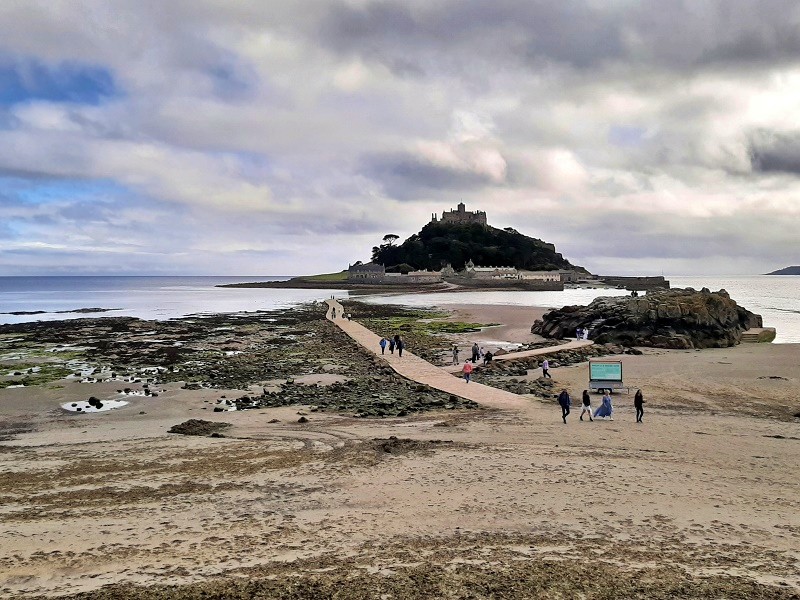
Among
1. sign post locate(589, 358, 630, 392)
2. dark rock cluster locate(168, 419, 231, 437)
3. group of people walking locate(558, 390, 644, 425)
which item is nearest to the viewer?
dark rock cluster locate(168, 419, 231, 437)

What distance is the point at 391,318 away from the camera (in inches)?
2063

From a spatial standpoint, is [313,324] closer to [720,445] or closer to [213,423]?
[213,423]

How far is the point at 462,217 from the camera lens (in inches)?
6969

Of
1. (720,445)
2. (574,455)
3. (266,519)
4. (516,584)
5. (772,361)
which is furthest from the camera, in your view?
(772,361)

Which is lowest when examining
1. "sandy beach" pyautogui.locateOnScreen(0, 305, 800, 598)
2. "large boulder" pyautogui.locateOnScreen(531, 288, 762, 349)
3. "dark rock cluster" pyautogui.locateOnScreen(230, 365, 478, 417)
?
"dark rock cluster" pyautogui.locateOnScreen(230, 365, 478, 417)

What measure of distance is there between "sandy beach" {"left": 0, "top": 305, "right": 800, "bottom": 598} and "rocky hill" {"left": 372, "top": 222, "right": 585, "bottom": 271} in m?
143

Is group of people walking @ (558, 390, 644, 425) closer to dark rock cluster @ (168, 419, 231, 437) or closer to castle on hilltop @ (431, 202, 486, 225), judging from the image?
dark rock cluster @ (168, 419, 231, 437)

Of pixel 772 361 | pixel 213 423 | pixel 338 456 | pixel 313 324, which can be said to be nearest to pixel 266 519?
pixel 338 456

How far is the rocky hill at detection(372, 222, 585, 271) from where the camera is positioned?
159 meters

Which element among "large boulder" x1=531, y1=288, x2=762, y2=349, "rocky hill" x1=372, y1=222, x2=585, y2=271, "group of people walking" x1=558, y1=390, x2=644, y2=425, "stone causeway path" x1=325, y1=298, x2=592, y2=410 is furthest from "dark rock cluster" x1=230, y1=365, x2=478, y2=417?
"rocky hill" x1=372, y1=222, x2=585, y2=271

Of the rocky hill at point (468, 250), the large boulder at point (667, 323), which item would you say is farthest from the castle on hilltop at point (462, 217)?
the large boulder at point (667, 323)

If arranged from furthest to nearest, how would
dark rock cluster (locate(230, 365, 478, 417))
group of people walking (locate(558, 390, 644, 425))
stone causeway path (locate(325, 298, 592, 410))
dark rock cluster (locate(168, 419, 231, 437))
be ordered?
1. stone causeway path (locate(325, 298, 592, 410))
2. dark rock cluster (locate(230, 365, 478, 417))
3. group of people walking (locate(558, 390, 644, 425))
4. dark rock cluster (locate(168, 419, 231, 437))

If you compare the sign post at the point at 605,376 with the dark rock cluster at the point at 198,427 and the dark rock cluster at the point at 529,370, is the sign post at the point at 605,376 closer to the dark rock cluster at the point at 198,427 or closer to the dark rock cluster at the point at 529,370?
the dark rock cluster at the point at 529,370

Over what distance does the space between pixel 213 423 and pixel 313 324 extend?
106 ft
